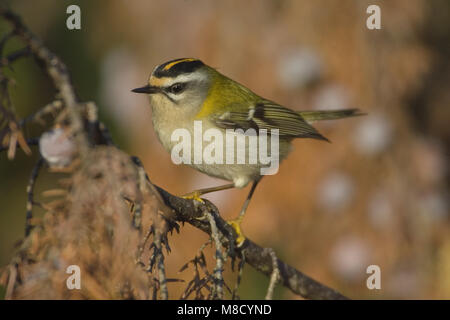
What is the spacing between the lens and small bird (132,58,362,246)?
221 cm

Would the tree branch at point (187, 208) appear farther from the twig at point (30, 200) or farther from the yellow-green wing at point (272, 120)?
the yellow-green wing at point (272, 120)

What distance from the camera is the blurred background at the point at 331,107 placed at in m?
2.92

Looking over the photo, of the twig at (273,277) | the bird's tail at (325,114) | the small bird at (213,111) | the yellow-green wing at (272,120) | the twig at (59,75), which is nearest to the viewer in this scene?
the twig at (59,75)

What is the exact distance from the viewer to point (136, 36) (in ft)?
10.5

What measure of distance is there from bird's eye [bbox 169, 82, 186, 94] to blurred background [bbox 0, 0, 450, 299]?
0.68 m

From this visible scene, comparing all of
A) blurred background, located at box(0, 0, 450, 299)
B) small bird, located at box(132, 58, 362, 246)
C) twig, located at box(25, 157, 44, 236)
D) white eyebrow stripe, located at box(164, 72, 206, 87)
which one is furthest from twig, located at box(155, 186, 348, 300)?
blurred background, located at box(0, 0, 450, 299)

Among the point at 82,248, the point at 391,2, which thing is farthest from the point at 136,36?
the point at 82,248

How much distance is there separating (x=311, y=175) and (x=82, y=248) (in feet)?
7.78

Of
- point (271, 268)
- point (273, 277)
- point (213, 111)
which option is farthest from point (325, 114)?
point (273, 277)

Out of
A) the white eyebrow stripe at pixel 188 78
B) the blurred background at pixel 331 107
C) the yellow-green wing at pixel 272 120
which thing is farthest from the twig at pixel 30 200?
the blurred background at pixel 331 107

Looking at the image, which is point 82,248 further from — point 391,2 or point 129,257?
point 391,2

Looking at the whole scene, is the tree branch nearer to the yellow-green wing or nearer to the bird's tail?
the yellow-green wing

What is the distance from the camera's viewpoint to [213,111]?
2.38 m

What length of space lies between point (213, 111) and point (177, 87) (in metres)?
0.20
